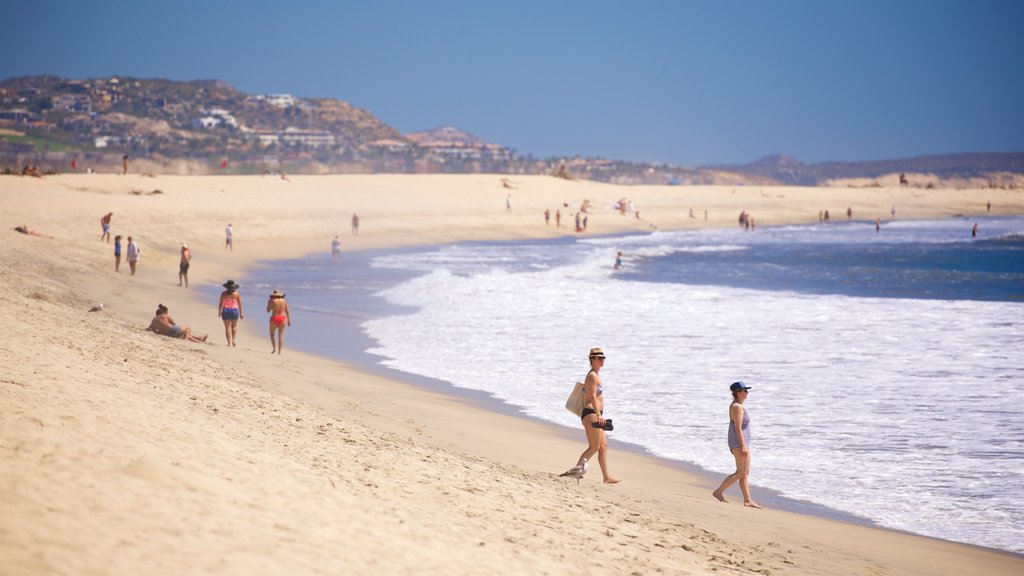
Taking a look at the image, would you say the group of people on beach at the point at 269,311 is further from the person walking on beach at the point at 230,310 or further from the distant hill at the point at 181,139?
the distant hill at the point at 181,139

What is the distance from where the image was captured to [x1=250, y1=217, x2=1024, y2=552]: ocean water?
35.3 feet

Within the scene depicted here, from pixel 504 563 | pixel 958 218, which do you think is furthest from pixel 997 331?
pixel 958 218

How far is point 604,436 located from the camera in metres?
9.79

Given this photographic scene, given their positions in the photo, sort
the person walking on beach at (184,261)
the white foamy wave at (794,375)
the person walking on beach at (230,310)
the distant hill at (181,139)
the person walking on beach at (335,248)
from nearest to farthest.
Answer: the white foamy wave at (794,375), the person walking on beach at (230,310), the person walking on beach at (184,261), the person walking on beach at (335,248), the distant hill at (181,139)

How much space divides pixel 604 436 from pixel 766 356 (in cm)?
913

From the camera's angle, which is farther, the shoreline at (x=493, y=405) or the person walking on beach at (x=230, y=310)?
the person walking on beach at (x=230, y=310)

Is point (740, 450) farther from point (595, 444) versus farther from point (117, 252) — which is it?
point (117, 252)

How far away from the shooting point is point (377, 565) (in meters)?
6.09

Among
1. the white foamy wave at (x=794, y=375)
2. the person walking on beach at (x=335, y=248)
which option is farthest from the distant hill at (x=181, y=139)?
the white foamy wave at (x=794, y=375)

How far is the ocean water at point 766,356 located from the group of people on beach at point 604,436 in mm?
828

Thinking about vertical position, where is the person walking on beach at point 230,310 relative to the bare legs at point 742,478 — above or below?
above

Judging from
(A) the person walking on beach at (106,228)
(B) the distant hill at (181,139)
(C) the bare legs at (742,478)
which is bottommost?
(C) the bare legs at (742,478)

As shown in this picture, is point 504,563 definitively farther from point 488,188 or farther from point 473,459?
point 488,188

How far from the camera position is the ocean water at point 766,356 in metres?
10.8
